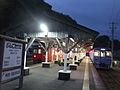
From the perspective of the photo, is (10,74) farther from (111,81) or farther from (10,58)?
(111,81)

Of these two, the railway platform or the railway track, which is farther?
the railway track

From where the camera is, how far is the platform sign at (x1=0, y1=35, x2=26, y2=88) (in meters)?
9.65

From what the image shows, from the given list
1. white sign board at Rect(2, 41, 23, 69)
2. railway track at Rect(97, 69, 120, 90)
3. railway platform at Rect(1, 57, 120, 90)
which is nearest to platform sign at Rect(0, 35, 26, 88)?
white sign board at Rect(2, 41, 23, 69)

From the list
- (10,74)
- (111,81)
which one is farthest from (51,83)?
(111,81)

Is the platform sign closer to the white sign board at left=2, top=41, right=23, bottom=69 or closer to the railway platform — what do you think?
the white sign board at left=2, top=41, right=23, bottom=69

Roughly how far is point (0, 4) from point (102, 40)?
90.6 metres

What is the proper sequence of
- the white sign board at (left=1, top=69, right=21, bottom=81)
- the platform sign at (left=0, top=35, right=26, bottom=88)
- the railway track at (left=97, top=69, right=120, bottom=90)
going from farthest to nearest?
the railway track at (left=97, top=69, right=120, bottom=90) < the white sign board at (left=1, top=69, right=21, bottom=81) < the platform sign at (left=0, top=35, right=26, bottom=88)

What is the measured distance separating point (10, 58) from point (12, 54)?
0.76 ft

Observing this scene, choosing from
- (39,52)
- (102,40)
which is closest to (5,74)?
(39,52)

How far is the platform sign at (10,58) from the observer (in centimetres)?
965

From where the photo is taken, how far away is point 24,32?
18094 millimetres

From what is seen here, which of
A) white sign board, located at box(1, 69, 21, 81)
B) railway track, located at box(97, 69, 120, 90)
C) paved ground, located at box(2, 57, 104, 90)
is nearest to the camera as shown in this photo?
white sign board, located at box(1, 69, 21, 81)

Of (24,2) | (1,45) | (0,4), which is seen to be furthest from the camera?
(24,2)

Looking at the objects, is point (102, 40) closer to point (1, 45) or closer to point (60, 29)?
point (60, 29)
